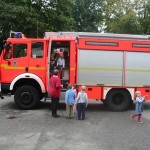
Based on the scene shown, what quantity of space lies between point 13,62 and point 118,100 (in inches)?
175

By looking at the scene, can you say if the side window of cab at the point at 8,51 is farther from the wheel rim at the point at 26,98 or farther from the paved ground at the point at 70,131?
the paved ground at the point at 70,131

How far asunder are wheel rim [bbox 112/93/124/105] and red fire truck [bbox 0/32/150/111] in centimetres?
20

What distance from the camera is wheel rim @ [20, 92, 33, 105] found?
15977 millimetres

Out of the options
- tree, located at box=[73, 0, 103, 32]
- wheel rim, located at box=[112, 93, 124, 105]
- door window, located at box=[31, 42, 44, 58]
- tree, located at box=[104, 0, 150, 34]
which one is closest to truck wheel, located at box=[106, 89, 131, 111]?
wheel rim, located at box=[112, 93, 124, 105]

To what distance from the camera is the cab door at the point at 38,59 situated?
1598 centimetres

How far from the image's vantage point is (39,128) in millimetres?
12180

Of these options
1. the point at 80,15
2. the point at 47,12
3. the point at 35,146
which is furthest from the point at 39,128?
the point at 80,15

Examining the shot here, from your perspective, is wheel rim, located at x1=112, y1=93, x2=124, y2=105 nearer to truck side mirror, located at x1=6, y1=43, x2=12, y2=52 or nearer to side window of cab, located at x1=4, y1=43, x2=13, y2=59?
side window of cab, located at x1=4, y1=43, x2=13, y2=59

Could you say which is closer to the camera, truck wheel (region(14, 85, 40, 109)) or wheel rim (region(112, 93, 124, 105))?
truck wheel (region(14, 85, 40, 109))

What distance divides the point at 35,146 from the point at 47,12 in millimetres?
33408

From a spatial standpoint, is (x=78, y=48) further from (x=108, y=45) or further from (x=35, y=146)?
(x=35, y=146)

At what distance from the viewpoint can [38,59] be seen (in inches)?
633

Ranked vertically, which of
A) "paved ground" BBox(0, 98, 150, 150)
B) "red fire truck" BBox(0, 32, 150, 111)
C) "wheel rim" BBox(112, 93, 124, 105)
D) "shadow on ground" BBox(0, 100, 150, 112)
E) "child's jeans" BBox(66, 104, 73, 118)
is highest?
"red fire truck" BBox(0, 32, 150, 111)

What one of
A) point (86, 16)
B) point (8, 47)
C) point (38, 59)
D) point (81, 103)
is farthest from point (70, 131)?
point (86, 16)
